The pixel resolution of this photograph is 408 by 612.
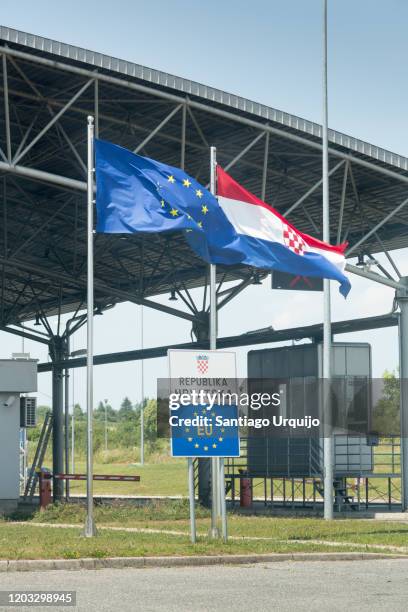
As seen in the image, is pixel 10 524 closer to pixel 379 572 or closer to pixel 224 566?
pixel 224 566

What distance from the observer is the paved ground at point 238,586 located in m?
12.0

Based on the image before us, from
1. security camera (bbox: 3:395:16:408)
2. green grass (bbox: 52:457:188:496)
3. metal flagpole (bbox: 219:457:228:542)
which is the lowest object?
green grass (bbox: 52:457:188:496)

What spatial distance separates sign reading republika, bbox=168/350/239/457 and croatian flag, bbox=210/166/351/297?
2527 mm

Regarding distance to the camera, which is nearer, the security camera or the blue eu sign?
the blue eu sign

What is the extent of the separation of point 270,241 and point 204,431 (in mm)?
4201

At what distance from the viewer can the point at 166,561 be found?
16.6 meters

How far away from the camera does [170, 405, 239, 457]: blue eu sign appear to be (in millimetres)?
18641

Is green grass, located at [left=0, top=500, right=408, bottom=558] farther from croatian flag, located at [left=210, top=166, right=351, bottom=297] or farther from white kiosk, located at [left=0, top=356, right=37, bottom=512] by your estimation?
croatian flag, located at [left=210, top=166, right=351, bottom=297]

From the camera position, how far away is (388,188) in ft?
115

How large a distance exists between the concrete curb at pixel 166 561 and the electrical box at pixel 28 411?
24044 millimetres

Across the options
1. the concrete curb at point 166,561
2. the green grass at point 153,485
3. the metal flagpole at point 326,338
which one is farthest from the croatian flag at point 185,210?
the green grass at point 153,485

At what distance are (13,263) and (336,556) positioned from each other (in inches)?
900

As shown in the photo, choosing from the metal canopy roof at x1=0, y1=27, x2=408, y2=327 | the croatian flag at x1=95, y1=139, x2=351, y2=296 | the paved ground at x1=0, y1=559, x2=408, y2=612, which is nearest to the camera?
the paved ground at x1=0, y1=559, x2=408, y2=612

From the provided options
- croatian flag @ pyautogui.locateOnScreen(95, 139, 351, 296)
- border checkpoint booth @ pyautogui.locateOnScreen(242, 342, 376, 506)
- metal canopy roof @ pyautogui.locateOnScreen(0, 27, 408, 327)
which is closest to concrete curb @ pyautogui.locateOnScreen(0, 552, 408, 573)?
croatian flag @ pyautogui.locateOnScreen(95, 139, 351, 296)
